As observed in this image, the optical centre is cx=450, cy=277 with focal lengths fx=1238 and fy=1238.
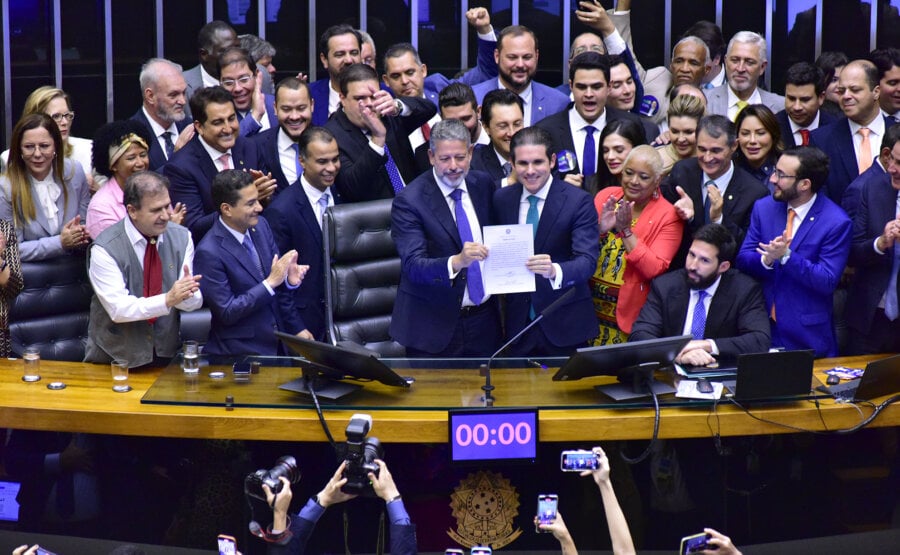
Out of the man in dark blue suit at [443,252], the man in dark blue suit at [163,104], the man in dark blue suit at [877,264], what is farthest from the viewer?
the man in dark blue suit at [163,104]

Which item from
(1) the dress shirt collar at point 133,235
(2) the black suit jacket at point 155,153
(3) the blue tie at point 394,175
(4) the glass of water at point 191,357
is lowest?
(4) the glass of water at point 191,357

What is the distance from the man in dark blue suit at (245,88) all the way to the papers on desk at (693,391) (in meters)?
2.78

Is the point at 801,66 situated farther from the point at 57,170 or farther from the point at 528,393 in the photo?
the point at 57,170

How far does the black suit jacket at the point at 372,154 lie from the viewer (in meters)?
5.79

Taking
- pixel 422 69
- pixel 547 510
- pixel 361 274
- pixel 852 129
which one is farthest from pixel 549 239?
pixel 852 129

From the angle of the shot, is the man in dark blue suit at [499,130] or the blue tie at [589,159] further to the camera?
the blue tie at [589,159]

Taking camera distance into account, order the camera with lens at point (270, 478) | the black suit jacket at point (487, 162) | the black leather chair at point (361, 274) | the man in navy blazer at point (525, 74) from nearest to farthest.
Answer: the camera with lens at point (270, 478), the black leather chair at point (361, 274), the black suit jacket at point (487, 162), the man in navy blazer at point (525, 74)

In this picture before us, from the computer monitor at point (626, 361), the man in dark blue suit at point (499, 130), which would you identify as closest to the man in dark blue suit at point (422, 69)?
the man in dark blue suit at point (499, 130)

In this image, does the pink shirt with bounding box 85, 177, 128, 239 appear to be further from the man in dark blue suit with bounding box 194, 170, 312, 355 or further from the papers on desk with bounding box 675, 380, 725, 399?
the papers on desk with bounding box 675, 380, 725, 399

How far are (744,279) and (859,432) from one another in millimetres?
825

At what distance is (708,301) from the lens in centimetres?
510

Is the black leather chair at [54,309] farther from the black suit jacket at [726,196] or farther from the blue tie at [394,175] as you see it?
the black suit jacket at [726,196]

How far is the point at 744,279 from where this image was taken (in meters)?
5.10

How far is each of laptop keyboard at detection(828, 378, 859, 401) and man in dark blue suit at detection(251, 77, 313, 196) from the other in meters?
2.79
